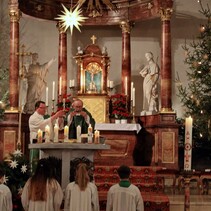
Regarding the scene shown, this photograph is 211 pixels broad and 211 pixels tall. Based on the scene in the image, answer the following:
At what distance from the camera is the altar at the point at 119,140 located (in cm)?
1490

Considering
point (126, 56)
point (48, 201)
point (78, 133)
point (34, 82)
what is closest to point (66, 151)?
point (78, 133)

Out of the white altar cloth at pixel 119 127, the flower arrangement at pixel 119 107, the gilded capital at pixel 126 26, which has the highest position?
the gilded capital at pixel 126 26

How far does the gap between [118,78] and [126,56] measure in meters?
1.33

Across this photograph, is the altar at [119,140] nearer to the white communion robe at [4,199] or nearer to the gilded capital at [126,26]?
the gilded capital at [126,26]

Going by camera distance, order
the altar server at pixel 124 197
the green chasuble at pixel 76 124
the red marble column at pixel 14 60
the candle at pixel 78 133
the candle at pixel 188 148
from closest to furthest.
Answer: the candle at pixel 188 148, the altar server at pixel 124 197, the candle at pixel 78 133, the green chasuble at pixel 76 124, the red marble column at pixel 14 60

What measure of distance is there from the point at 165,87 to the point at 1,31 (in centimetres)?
667

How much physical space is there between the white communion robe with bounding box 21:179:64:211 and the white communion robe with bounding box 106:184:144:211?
746 millimetres

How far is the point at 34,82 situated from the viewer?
54.6 feet

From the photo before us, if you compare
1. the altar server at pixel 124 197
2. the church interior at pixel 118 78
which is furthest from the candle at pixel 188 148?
the church interior at pixel 118 78

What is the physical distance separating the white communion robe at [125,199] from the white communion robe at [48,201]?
0.75 m

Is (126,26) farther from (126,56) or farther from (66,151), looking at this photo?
(66,151)

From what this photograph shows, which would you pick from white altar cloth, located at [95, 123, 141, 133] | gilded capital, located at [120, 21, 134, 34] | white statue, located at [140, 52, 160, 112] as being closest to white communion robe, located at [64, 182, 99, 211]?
white altar cloth, located at [95, 123, 141, 133]

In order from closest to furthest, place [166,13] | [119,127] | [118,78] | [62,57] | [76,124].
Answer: [76,124] → [119,127] → [166,13] → [62,57] → [118,78]

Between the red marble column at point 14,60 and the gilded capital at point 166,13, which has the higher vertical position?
the gilded capital at point 166,13
